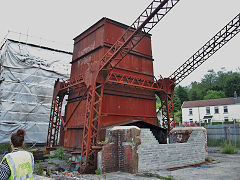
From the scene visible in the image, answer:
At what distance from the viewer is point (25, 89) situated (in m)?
19.1

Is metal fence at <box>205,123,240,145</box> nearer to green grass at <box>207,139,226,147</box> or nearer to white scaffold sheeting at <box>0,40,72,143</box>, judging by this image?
green grass at <box>207,139,226,147</box>

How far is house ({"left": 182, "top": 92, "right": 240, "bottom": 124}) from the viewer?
3719cm

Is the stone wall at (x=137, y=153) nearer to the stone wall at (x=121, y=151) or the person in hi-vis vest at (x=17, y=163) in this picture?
the stone wall at (x=121, y=151)

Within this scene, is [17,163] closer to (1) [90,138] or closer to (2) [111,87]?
(1) [90,138]

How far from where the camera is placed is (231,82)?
52.2 meters

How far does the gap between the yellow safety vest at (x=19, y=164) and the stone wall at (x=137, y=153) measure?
18.8 ft

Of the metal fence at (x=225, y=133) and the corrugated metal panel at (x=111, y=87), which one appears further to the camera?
the metal fence at (x=225, y=133)

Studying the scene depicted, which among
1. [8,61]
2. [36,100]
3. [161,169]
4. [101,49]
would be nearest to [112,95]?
[101,49]

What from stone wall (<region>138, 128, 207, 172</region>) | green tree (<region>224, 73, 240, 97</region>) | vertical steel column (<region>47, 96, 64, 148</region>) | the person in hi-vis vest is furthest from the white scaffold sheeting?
green tree (<region>224, 73, 240, 97</region>)


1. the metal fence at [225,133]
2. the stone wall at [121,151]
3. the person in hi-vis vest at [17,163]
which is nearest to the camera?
the person in hi-vis vest at [17,163]

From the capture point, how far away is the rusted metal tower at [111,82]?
10492mm

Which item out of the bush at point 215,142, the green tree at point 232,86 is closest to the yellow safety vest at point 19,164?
the bush at point 215,142

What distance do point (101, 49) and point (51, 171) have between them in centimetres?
801

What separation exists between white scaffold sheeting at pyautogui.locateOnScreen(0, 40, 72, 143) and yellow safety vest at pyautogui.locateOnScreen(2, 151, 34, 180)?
1694 cm
